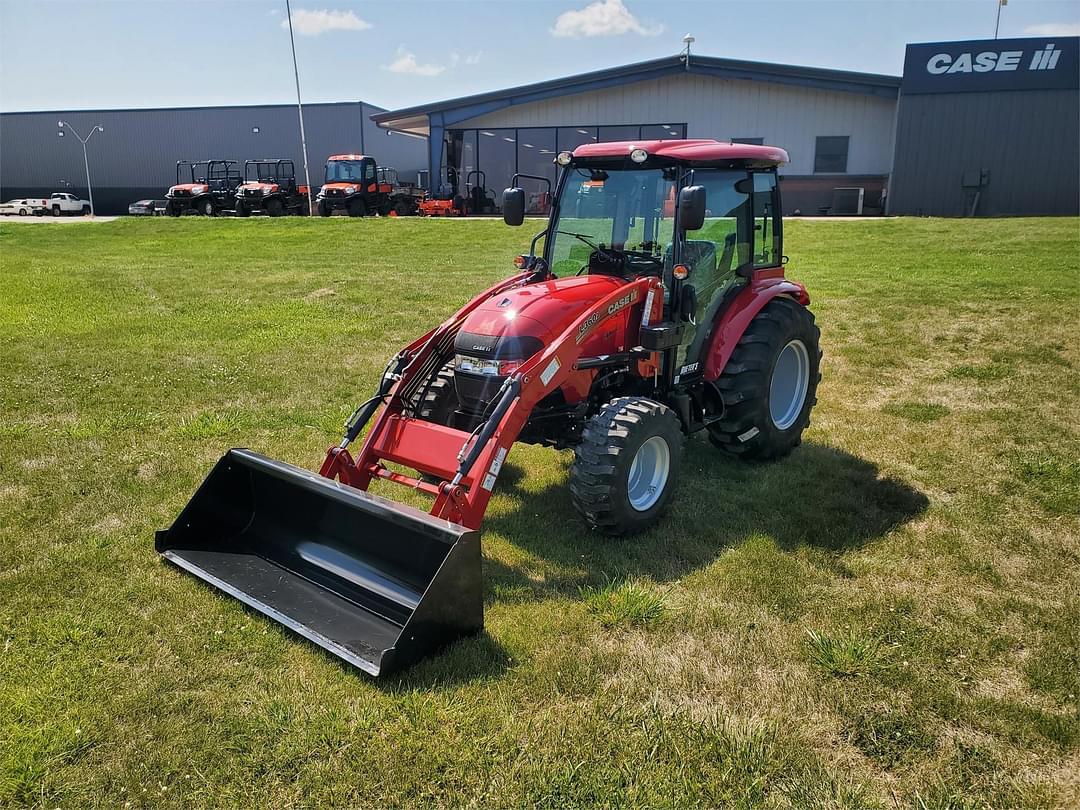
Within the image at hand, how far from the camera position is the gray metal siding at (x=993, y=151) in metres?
24.7

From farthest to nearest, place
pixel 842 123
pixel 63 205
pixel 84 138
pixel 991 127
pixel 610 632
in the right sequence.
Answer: pixel 84 138 < pixel 63 205 < pixel 842 123 < pixel 991 127 < pixel 610 632

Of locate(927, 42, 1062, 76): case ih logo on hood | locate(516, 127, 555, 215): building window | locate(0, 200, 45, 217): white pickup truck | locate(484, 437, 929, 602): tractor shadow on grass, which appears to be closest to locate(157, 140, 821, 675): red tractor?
locate(484, 437, 929, 602): tractor shadow on grass

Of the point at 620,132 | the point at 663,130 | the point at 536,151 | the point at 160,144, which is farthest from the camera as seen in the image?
the point at 160,144

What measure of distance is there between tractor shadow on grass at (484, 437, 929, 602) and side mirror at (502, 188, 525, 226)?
5.93 feet

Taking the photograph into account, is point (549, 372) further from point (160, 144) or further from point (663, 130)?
point (160, 144)

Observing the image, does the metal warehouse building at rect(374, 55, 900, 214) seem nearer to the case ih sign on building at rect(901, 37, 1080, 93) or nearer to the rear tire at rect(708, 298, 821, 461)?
the case ih sign on building at rect(901, 37, 1080, 93)

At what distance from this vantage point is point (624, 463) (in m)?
4.36

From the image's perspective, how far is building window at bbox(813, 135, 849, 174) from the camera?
27188 mm

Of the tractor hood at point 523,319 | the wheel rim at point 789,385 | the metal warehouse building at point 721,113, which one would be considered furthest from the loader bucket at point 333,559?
the metal warehouse building at point 721,113

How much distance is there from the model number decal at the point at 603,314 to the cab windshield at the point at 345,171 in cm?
2521

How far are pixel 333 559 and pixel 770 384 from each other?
3258 mm

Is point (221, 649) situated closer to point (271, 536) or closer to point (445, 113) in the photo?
point (271, 536)

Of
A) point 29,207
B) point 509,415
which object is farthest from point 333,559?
point 29,207

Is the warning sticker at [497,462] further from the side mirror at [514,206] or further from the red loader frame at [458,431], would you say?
the side mirror at [514,206]
